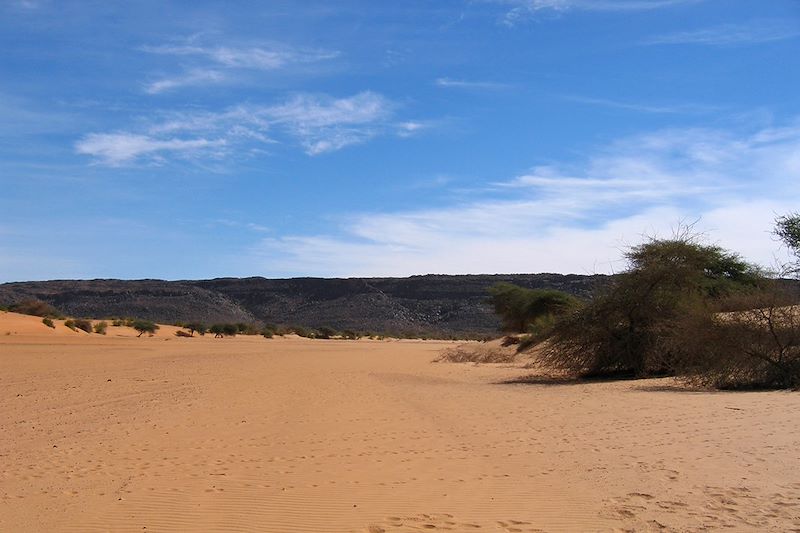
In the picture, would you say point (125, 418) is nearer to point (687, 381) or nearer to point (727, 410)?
point (727, 410)

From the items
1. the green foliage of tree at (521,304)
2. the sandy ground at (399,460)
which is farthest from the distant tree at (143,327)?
the sandy ground at (399,460)

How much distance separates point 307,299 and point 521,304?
217ft

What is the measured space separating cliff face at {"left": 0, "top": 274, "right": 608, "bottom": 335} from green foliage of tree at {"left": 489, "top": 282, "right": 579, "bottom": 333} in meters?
33.5

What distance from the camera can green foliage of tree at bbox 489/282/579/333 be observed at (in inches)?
2108

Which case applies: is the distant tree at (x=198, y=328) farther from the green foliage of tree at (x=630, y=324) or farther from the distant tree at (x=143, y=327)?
the green foliage of tree at (x=630, y=324)

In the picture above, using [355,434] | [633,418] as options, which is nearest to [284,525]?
[355,434]

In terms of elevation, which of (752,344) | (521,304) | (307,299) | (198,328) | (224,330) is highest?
(307,299)

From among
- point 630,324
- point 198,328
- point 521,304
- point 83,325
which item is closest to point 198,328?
point 198,328

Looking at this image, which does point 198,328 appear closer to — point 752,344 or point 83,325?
point 83,325

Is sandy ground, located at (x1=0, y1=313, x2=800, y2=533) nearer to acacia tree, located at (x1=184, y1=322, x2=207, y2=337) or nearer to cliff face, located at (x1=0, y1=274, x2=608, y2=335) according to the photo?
acacia tree, located at (x1=184, y1=322, x2=207, y2=337)

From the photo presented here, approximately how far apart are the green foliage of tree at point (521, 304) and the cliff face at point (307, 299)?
33525mm

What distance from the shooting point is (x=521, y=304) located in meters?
56.7

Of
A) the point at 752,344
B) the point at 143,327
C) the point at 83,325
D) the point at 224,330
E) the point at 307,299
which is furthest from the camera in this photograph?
the point at 307,299

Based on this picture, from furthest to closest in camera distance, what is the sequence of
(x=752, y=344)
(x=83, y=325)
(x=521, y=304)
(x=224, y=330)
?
(x=224, y=330) < (x=83, y=325) < (x=521, y=304) < (x=752, y=344)
